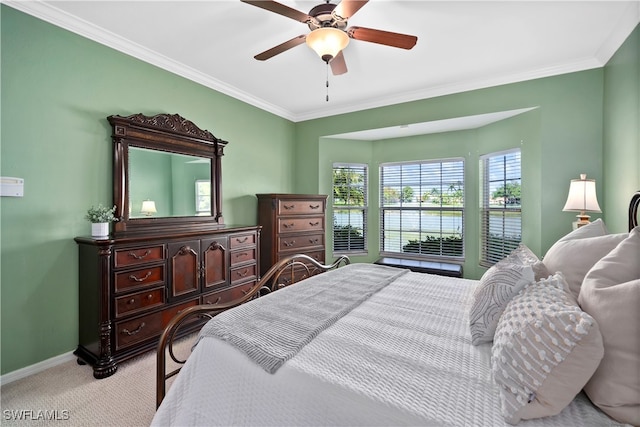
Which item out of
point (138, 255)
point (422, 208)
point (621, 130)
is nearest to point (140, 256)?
point (138, 255)

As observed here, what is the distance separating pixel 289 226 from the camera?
4.04 meters

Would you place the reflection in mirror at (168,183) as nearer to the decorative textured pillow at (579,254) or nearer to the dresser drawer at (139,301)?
the dresser drawer at (139,301)

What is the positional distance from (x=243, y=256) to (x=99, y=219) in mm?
1495

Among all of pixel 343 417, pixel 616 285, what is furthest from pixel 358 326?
pixel 616 285

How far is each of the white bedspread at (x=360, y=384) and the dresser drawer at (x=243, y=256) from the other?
199 centimetres

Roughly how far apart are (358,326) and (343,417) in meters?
0.56

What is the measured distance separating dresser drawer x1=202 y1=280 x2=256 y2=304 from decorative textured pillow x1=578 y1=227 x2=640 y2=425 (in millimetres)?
2608

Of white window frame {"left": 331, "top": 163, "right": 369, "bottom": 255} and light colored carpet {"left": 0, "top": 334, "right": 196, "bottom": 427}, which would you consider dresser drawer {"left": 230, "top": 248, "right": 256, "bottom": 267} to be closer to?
light colored carpet {"left": 0, "top": 334, "right": 196, "bottom": 427}

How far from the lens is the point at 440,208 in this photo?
4.52m

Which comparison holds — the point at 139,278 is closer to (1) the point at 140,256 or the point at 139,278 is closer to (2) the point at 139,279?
(2) the point at 139,279

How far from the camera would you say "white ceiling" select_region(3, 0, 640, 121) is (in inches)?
87.7

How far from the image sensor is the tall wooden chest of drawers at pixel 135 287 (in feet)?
7.35

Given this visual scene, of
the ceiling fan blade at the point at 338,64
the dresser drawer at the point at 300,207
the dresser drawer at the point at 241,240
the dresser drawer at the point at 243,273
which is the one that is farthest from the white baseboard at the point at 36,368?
the ceiling fan blade at the point at 338,64

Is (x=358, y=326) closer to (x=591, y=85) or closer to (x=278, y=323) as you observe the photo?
(x=278, y=323)
